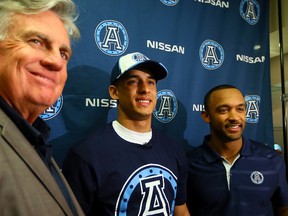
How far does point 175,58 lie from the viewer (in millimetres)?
1537

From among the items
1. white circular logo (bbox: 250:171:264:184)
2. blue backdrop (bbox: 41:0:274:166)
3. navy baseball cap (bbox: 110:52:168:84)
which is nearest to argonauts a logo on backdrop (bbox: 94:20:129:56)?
blue backdrop (bbox: 41:0:274:166)

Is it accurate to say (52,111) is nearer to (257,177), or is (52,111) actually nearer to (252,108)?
(257,177)

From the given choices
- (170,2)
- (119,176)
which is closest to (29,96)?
(119,176)

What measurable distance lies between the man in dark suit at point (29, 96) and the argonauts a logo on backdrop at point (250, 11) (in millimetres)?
1360

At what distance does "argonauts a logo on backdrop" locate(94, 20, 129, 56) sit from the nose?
2.20 ft

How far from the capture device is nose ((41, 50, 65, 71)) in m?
0.64

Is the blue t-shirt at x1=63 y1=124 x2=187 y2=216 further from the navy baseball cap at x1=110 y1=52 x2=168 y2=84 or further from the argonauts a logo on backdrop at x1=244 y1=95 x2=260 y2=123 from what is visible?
the argonauts a logo on backdrop at x1=244 y1=95 x2=260 y2=123

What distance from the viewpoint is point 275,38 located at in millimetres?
2004

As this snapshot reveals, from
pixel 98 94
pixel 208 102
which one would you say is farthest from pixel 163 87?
pixel 98 94

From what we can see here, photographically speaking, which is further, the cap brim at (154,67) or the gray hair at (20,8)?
the cap brim at (154,67)

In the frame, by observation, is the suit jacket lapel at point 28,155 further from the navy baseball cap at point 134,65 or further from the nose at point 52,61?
the navy baseball cap at point 134,65

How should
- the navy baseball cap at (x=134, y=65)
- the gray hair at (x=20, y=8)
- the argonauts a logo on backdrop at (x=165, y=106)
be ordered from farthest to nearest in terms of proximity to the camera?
the argonauts a logo on backdrop at (x=165, y=106), the navy baseball cap at (x=134, y=65), the gray hair at (x=20, y=8)

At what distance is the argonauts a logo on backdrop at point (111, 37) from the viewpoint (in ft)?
4.35

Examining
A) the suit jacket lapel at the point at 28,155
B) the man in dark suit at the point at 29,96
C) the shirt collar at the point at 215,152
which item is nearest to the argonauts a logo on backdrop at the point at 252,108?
the shirt collar at the point at 215,152
